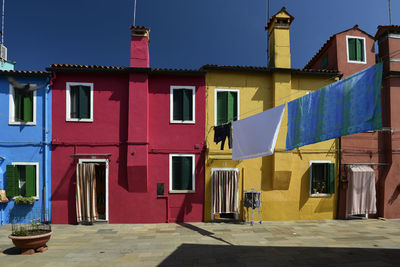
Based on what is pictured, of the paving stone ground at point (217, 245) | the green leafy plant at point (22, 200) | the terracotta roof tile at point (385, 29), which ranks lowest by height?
the paving stone ground at point (217, 245)

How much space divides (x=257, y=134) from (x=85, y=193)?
26.5 feet

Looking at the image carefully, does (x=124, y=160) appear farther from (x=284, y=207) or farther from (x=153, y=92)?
(x=284, y=207)

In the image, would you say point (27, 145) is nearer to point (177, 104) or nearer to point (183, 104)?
point (177, 104)

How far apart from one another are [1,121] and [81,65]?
442 centimetres

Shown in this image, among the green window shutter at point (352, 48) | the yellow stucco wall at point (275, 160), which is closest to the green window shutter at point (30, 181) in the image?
the yellow stucco wall at point (275, 160)

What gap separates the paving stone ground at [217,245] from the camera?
6.38 metres

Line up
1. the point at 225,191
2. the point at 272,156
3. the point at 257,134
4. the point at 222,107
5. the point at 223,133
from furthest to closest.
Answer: the point at 222,107, the point at 272,156, the point at 225,191, the point at 223,133, the point at 257,134

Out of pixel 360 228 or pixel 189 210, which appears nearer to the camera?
pixel 360 228

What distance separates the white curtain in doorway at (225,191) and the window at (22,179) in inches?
322

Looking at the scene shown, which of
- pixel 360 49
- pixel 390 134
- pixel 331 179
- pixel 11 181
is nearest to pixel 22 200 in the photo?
pixel 11 181

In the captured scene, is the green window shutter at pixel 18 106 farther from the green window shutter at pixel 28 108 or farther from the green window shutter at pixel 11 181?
the green window shutter at pixel 11 181

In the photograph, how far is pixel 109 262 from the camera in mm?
6316

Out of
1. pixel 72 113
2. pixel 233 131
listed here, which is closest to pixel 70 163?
pixel 72 113

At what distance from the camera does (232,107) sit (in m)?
10.9
